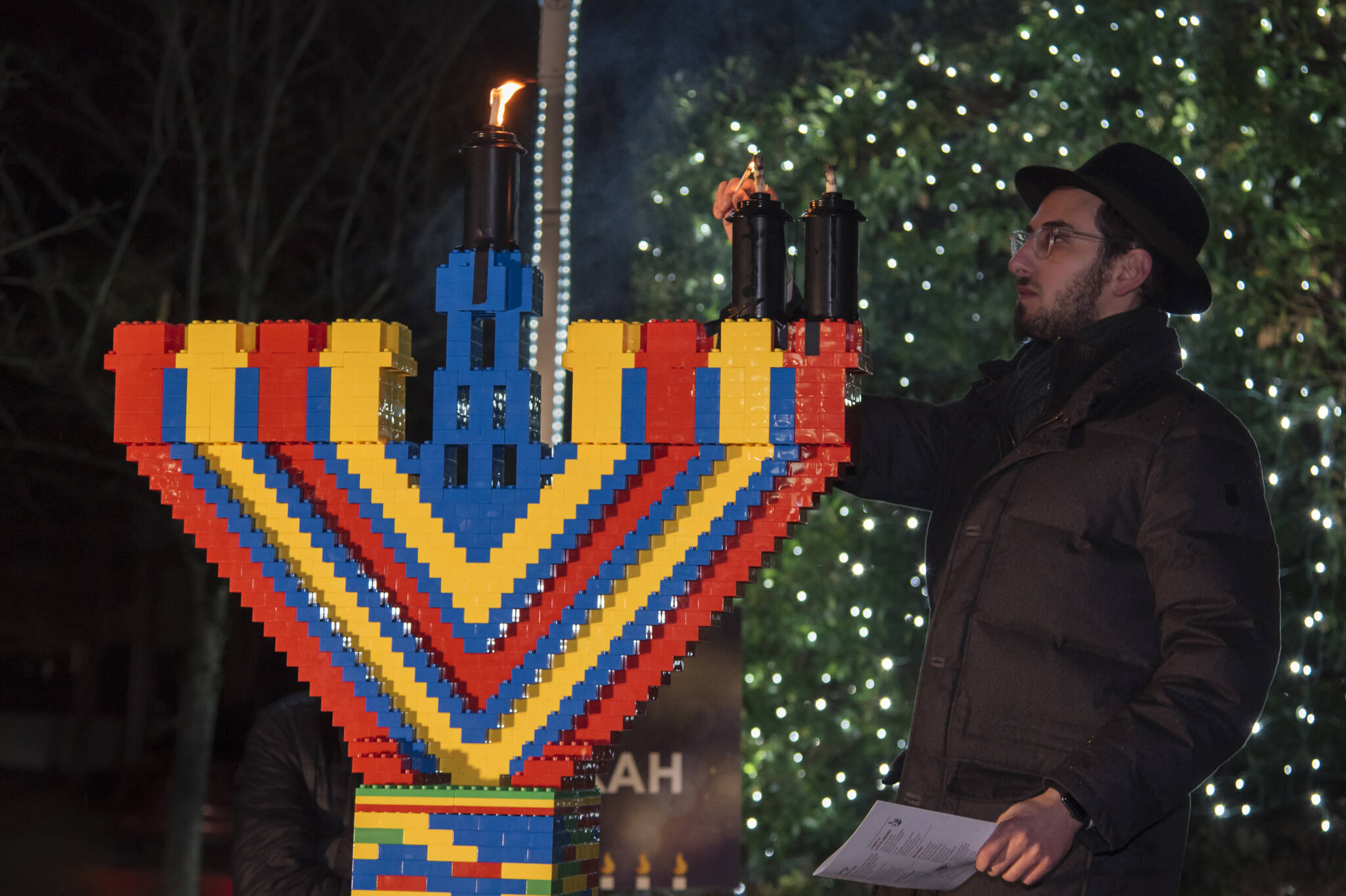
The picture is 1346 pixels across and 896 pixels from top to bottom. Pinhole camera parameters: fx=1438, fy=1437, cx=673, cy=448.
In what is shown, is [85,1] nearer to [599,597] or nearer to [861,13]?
[861,13]

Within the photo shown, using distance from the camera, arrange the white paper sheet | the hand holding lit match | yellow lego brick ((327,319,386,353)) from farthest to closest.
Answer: the hand holding lit match < yellow lego brick ((327,319,386,353)) < the white paper sheet

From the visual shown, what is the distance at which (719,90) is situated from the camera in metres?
5.98

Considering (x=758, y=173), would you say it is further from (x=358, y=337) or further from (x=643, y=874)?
(x=643, y=874)

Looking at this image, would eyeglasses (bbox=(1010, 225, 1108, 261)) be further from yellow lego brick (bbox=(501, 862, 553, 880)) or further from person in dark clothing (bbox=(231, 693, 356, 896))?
person in dark clothing (bbox=(231, 693, 356, 896))

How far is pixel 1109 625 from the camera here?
1.92m

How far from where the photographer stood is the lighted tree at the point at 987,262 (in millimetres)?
4895

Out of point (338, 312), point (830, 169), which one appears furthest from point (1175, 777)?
point (338, 312)

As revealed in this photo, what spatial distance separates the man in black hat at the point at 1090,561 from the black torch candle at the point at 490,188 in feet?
1.30

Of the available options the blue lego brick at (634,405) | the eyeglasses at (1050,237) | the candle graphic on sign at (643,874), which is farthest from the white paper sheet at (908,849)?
the candle graphic on sign at (643,874)

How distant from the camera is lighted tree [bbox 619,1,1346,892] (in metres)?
4.89

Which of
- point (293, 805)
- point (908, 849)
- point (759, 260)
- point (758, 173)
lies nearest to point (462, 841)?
point (908, 849)

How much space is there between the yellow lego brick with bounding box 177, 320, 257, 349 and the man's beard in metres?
1.13

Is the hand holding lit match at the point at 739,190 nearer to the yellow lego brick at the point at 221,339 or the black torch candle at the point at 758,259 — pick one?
the black torch candle at the point at 758,259

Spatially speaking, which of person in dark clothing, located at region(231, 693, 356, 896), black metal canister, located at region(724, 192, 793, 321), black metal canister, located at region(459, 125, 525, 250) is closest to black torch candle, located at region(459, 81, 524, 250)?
black metal canister, located at region(459, 125, 525, 250)
